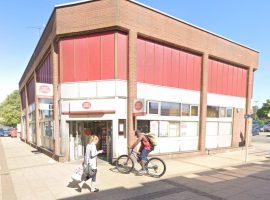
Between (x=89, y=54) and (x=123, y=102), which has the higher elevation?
(x=89, y=54)

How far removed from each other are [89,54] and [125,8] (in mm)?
2706

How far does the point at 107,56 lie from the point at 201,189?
6.78 metres

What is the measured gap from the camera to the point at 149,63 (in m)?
11.2

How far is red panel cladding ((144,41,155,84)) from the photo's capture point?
1106 cm

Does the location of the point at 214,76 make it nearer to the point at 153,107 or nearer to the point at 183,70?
the point at 183,70

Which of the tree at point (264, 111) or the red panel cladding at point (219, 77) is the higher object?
the red panel cladding at point (219, 77)

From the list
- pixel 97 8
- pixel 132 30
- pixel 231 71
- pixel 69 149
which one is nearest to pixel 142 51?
pixel 132 30

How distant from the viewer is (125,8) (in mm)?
9828

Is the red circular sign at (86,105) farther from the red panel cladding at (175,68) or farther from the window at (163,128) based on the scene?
the red panel cladding at (175,68)

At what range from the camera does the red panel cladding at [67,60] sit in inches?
423

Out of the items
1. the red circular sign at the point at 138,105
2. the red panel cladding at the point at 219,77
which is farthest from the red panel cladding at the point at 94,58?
the red panel cladding at the point at 219,77

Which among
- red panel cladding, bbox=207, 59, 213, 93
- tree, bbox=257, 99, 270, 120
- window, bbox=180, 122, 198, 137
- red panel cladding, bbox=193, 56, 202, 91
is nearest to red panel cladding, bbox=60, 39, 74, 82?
window, bbox=180, 122, 198, 137

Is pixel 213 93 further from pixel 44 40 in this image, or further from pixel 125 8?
pixel 44 40

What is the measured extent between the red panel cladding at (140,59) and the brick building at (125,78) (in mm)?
50
